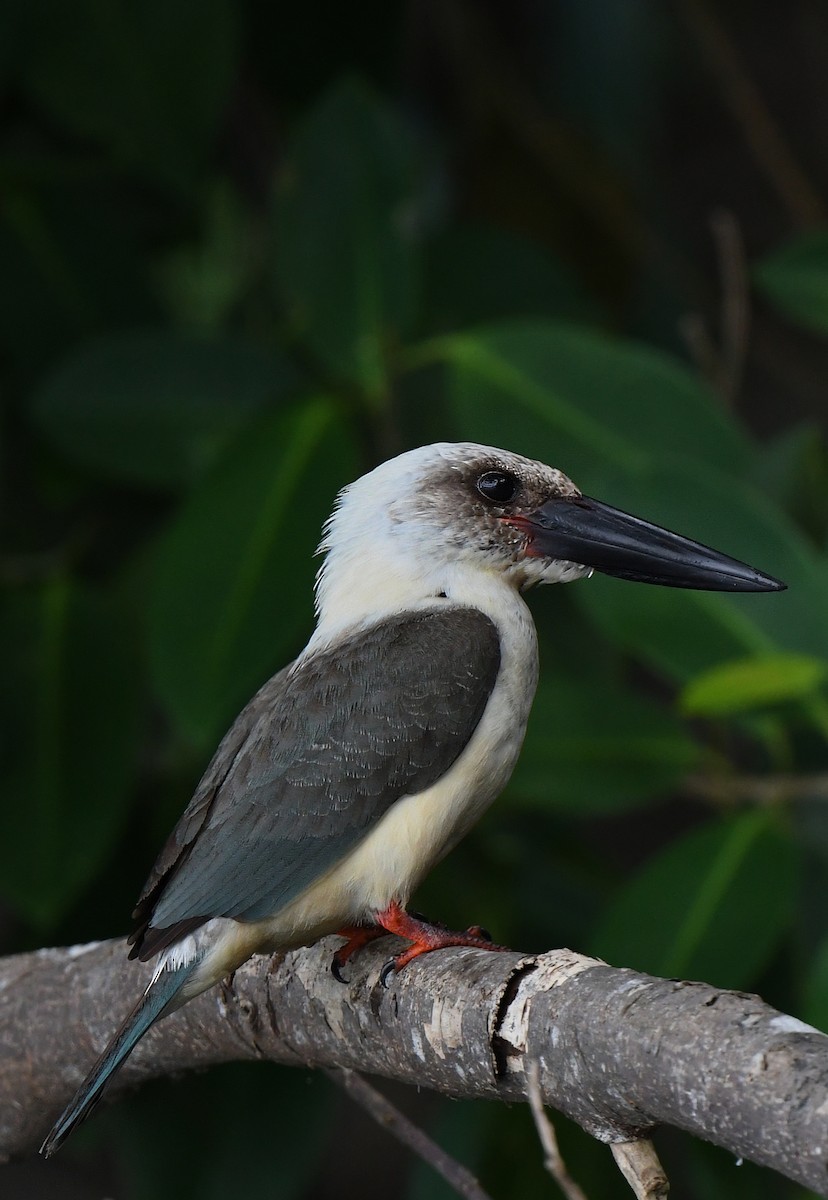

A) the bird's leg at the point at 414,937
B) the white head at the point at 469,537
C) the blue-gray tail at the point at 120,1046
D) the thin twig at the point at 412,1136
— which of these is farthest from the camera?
the white head at the point at 469,537

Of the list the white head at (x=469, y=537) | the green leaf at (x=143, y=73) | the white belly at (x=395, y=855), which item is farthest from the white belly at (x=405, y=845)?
the green leaf at (x=143, y=73)

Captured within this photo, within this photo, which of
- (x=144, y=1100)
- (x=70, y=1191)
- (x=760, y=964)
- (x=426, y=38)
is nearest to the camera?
(x=760, y=964)

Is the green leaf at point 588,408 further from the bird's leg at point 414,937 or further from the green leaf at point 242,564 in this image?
the bird's leg at point 414,937

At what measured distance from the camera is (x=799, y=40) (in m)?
5.94

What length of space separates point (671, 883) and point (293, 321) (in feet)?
5.48

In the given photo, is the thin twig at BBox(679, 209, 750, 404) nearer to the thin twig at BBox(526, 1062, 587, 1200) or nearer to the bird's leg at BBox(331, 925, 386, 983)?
the bird's leg at BBox(331, 925, 386, 983)

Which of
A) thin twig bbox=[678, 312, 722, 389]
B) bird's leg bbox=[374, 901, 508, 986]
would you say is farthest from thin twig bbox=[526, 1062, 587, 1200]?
thin twig bbox=[678, 312, 722, 389]

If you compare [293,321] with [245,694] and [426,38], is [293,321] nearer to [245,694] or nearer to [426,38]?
[245,694]

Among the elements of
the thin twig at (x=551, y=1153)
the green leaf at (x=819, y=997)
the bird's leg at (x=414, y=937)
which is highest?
the thin twig at (x=551, y=1153)

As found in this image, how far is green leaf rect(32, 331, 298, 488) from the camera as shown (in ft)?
10.6

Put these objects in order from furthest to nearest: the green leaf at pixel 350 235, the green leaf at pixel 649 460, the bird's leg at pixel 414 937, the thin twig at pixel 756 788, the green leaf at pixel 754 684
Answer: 1. the green leaf at pixel 350 235
2. the thin twig at pixel 756 788
3. the green leaf at pixel 649 460
4. the green leaf at pixel 754 684
5. the bird's leg at pixel 414 937

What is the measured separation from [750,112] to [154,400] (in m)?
2.40

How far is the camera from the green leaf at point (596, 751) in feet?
9.40

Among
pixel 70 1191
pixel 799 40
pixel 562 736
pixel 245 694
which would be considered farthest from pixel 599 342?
pixel 70 1191
